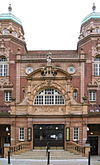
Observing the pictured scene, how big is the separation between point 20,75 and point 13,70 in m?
1.15

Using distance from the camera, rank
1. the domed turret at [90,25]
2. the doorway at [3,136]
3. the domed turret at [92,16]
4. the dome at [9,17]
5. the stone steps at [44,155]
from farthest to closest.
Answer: the dome at [9,17], the domed turret at [92,16], the domed turret at [90,25], the doorway at [3,136], the stone steps at [44,155]

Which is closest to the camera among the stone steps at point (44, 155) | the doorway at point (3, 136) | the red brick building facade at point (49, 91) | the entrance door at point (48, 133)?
the stone steps at point (44, 155)

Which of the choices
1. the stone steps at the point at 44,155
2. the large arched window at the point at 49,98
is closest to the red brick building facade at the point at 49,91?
the large arched window at the point at 49,98

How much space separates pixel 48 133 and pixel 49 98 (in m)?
4.01

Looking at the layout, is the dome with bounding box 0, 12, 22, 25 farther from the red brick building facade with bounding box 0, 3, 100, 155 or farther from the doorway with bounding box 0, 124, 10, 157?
the doorway with bounding box 0, 124, 10, 157

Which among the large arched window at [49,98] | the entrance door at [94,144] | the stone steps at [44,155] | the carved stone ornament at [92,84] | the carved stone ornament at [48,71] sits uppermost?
the carved stone ornament at [48,71]

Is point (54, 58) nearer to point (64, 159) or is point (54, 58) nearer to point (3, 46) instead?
point (3, 46)

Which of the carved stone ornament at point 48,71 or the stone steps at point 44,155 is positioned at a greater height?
the carved stone ornament at point 48,71

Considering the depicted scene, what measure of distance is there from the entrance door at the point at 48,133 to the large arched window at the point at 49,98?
2641 mm

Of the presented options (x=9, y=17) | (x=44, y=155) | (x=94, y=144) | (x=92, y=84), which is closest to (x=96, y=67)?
(x=92, y=84)

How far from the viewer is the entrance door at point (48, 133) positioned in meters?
38.1

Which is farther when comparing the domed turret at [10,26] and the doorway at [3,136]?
the domed turret at [10,26]

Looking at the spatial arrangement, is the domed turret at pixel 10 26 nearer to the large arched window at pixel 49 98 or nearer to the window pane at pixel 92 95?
the large arched window at pixel 49 98

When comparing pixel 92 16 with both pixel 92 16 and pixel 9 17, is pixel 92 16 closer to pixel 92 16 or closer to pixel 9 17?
pixel 92 16
